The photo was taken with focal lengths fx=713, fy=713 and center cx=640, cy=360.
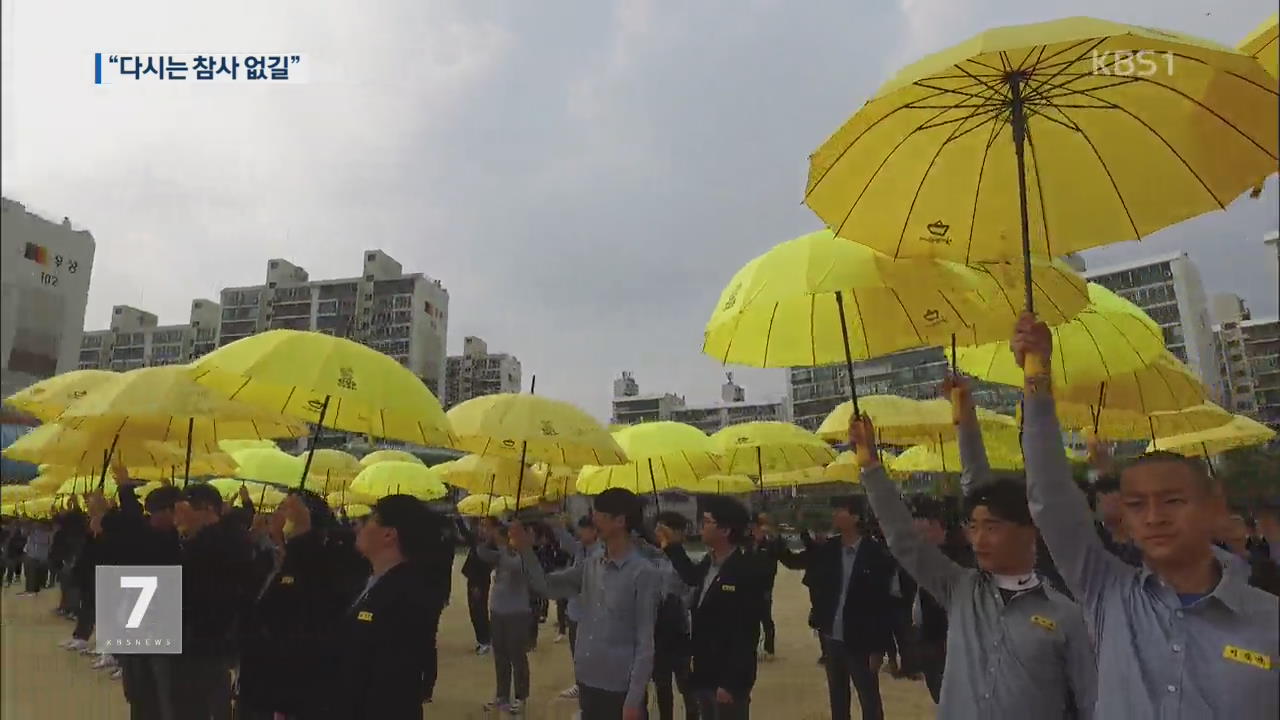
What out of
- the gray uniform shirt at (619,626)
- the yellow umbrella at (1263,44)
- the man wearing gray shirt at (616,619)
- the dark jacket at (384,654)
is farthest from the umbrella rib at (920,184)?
the dark jacket at (384,654)

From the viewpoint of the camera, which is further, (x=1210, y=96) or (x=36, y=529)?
(x=36, y=529)

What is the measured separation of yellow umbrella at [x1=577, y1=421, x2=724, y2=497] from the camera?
843 cm

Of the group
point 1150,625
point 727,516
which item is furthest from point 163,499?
point 1150,625

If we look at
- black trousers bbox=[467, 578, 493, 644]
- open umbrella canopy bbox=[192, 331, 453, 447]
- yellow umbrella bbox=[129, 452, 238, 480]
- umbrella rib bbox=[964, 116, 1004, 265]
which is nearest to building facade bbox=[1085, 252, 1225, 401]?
umbrella rib bbox=[964, 116, 1004, 265]

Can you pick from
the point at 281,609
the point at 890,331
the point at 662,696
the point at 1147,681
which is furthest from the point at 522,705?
the point at 1147,681

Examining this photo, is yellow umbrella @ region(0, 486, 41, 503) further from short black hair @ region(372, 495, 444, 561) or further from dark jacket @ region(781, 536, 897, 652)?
dark jacket @ region(781, 536, 897, 652)

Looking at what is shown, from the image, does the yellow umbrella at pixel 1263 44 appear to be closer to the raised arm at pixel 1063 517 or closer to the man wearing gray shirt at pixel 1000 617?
the raised arm at pixel 1063 517

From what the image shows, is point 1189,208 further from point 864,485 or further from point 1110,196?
point 864,485

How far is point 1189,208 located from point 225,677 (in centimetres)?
592

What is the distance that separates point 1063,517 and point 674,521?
5258 mm

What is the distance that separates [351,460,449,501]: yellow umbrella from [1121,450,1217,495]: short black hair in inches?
398

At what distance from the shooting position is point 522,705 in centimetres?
698

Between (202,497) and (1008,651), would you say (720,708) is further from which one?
(202,497)

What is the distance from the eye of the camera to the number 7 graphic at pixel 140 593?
14.1 ft
